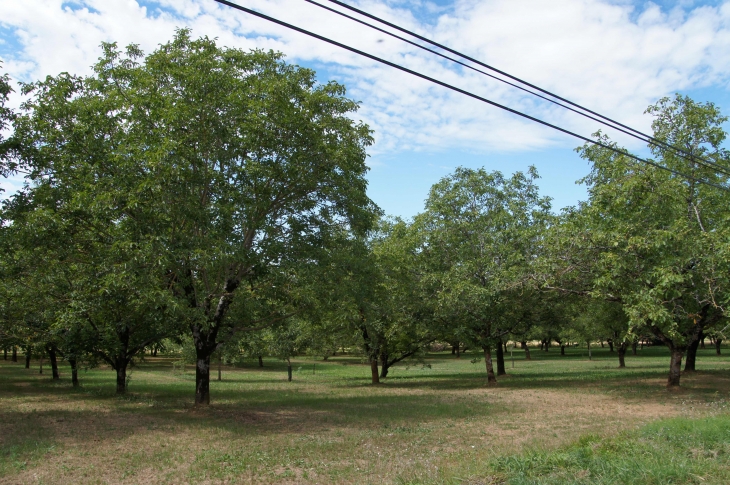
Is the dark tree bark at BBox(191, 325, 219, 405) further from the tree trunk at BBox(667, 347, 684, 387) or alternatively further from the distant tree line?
the tree trunk at BBox(667, 347, 684, 387)

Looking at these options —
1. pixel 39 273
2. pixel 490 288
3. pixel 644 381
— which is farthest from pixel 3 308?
pixel 644 381

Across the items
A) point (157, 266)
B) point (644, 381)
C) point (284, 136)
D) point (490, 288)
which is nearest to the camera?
point (157, 266)

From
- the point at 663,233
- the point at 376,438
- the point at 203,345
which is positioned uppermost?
the point at 663,233

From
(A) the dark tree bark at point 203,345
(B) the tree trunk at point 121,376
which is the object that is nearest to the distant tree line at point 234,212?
(A) the dark tree bark at point 203,345

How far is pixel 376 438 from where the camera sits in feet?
39.4

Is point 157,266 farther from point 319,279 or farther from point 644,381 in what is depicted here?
point 644,381

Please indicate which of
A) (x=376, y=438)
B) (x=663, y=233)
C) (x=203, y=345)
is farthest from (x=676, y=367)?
(x=203, y=345)

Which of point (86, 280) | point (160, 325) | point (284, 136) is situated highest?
point (284, 136)

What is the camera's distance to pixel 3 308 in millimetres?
17344

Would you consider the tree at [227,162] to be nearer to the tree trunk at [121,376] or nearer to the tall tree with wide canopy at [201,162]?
the tall tree with wide canopy at [201,162]

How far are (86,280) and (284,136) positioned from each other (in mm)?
6697

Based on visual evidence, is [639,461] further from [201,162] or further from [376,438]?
[201,162]

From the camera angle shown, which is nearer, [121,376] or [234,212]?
[234,212]

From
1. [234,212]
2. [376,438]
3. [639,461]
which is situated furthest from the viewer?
[234,212]
